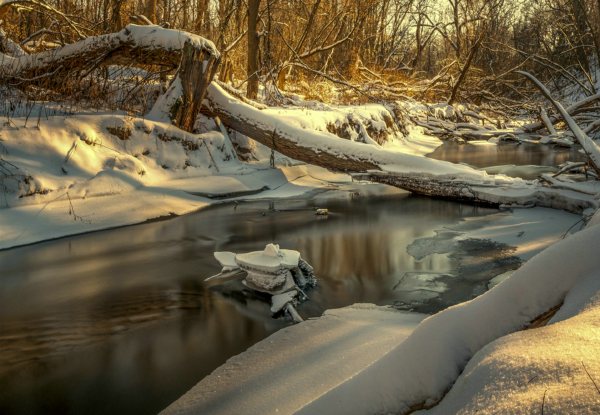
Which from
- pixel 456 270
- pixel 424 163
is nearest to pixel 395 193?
pixel 424 163

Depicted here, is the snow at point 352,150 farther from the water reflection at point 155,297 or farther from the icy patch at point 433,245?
the icy patch at point 433,245

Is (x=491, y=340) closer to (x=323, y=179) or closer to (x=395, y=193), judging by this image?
(x=395, y=193)

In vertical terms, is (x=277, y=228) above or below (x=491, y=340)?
below

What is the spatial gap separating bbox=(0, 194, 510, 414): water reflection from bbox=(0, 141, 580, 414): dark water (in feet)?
0.04

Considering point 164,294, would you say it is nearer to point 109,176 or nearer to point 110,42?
point 109,176

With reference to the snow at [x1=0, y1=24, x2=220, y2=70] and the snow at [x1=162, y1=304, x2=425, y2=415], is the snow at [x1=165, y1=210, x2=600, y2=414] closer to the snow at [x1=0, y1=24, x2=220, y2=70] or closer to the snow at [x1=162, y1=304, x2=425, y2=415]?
the snow at [x1=162, y1=304, x2=425, y2=415]

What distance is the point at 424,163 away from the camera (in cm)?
839

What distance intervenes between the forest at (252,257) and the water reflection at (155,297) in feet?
0.07

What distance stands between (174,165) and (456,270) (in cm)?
541

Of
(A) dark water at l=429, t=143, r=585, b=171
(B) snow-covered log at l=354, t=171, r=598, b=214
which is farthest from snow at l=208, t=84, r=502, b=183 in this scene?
(A) dark water at l=429, t=143, r=585, b=171

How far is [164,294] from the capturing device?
453cm

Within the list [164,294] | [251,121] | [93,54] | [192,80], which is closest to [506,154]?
[251,121]

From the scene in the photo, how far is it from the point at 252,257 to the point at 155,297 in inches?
35.4

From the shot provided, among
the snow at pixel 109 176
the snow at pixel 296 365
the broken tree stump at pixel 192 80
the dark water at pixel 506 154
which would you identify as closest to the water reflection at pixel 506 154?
the dark water at pixel 506 154
